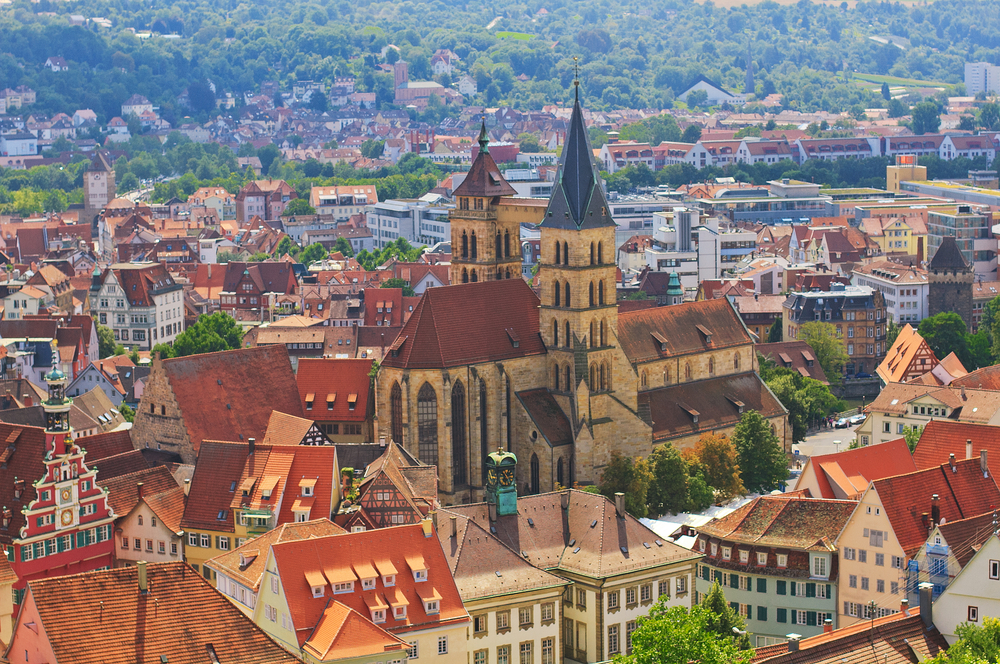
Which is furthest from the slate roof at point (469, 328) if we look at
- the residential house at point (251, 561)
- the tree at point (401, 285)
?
the tree at point (401, 285)

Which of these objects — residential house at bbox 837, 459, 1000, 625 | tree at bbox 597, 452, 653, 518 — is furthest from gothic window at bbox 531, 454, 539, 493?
residential house at bbox 837, 459, 1000, 625

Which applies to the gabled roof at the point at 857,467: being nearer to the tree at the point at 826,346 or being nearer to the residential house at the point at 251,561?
the residential house at the point at 251,561

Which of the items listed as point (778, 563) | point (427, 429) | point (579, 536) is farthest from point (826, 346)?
point (579, 536)

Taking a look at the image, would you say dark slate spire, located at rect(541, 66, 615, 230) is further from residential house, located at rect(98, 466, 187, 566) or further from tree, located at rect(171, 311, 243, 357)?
tree, located at rect(171, 311, 243, 357)

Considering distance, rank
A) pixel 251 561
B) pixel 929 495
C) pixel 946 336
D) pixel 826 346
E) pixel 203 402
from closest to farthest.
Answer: pixel 251 561, pixel 929 495, pixel 203 402, pixel 826 346, pixel 946 336

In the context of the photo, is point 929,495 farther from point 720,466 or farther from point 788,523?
point 720,466
